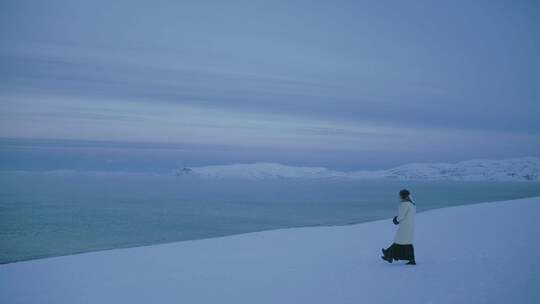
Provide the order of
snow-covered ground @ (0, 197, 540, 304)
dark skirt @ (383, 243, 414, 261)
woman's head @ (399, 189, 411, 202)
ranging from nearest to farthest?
snow-covered ground @ (0, 197, 540, 304) → woman's head @ (399, 189, 411, 202) → dark skirt @ (383, 243, 414, 261)

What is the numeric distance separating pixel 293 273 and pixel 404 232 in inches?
91.7

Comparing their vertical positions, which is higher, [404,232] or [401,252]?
[404,232]

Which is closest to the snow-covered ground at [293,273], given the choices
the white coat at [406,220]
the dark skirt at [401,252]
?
the dark skirt at [401,252]

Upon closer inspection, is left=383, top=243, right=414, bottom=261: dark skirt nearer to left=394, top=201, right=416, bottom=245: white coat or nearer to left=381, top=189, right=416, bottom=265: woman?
left=381, top=189, right=416, bottom=265: woman

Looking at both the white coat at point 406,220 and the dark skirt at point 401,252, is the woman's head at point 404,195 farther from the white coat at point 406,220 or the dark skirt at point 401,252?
the dark skirt at point 401,252

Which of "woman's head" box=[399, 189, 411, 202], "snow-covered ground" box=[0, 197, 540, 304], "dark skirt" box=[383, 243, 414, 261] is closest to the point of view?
"snow-covered ground" box=[0, 197, 540, 304]

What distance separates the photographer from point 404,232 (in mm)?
9234

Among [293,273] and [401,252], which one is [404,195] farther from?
[293,273]

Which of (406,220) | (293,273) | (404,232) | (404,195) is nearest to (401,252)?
(404,232)

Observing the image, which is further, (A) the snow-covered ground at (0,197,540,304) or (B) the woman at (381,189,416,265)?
(B) the woman at (381,189,416,265)

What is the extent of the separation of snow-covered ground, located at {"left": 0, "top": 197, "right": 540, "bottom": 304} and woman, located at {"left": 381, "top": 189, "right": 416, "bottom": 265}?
0.21 m

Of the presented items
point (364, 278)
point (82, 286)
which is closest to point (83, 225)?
point (82, 286)

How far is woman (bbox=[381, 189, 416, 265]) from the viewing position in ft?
30.1

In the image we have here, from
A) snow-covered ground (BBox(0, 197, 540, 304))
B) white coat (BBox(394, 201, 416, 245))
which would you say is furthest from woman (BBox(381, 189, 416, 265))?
snow-covered ground (BBox(0, 197, 540, 304))
